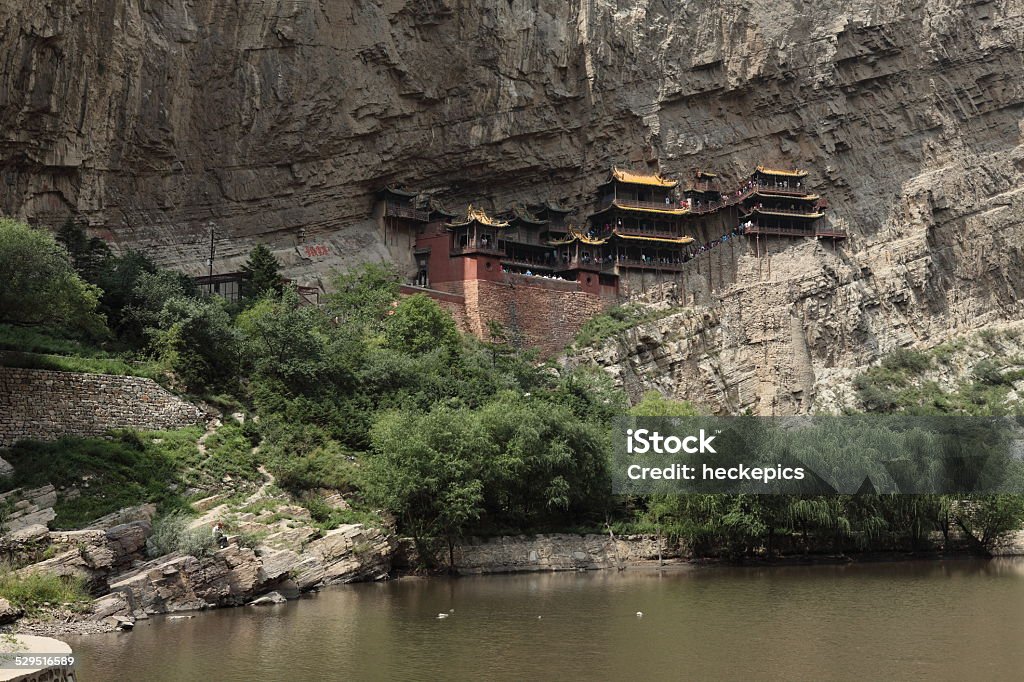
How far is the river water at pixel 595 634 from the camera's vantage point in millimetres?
17531

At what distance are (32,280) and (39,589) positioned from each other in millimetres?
9737

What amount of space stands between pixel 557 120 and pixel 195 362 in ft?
76.4

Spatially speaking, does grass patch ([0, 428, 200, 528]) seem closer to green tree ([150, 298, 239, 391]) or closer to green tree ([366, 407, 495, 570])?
green tree ([150, 298, 239, 391])

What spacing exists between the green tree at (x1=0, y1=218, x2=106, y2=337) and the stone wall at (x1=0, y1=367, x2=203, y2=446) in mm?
1552

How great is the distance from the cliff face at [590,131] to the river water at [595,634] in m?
19.8

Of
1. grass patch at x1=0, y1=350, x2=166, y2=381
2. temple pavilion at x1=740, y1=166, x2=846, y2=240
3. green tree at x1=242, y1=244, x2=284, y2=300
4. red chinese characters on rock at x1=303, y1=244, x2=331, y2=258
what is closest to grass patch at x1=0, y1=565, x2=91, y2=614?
grass patch at x1=0, y1=350, x2=166, y2=381

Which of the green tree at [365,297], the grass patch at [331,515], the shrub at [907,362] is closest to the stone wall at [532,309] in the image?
the green tree at [365,297]

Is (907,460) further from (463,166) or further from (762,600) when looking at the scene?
(463,166)

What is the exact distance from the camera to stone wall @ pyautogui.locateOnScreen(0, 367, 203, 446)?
26766 mm

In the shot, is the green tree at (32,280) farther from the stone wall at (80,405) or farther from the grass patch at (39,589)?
the grass patch at (39,589)

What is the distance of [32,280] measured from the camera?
27.4 meters

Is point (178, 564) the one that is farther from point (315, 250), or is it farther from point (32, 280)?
point (315, 250)

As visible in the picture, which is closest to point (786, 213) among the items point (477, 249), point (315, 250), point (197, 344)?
point (477, 249)

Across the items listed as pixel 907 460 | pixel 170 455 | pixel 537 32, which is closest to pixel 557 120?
pixel 537 32
